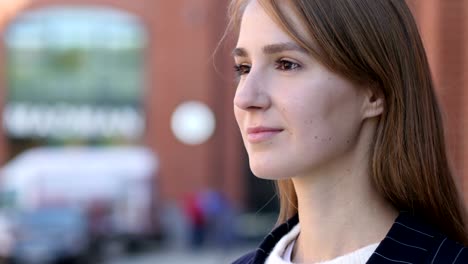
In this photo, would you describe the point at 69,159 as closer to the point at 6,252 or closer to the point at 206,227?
the point at 206,227

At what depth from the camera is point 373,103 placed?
7.35 ft

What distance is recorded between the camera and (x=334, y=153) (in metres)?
2.23

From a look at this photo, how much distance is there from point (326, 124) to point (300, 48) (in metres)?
0.17

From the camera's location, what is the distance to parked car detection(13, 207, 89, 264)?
15.8 m

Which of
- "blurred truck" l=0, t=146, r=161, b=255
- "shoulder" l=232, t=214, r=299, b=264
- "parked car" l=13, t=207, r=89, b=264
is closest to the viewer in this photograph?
"shoulder" l=232, t=214, r=299, b=264

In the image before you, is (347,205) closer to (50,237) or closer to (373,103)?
(373,103)

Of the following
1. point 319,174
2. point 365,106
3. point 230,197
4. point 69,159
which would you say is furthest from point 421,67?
point 230,197

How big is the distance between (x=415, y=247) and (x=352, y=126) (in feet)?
0.98

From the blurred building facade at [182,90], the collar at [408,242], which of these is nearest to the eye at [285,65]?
the collar at [408,242]

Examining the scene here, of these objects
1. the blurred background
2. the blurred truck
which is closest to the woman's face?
the blurred truck

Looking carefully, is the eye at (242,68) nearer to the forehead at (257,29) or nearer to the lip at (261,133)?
the forehead at (257,29)

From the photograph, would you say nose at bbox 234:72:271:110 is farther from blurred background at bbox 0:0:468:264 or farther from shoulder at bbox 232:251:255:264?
blurred background at bbox 0:0:468:264

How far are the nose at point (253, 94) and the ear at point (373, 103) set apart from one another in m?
0.22

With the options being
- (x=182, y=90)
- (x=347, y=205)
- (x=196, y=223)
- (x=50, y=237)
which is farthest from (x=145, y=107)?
(x=347, y=205)
